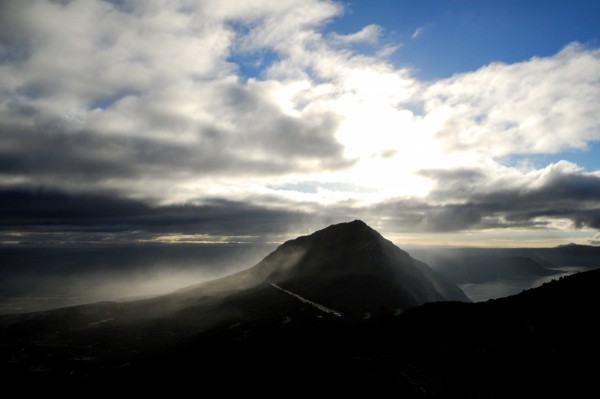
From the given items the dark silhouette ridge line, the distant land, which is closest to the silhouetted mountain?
the distant land

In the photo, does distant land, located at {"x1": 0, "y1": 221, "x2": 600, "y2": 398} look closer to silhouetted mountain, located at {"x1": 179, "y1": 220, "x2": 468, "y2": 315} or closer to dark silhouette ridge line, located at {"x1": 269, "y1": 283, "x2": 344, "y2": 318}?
dark silhouette ridge line, located at {"x1": 269, "y1": 283, "x2": 344, "y2": 318}

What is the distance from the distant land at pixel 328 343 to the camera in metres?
41.2

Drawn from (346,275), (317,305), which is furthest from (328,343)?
(346,275)

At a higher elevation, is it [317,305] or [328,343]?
[317,305]

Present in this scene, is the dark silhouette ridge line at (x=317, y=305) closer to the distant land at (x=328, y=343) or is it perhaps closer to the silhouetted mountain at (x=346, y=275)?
the distant land at (x=328, y=343)

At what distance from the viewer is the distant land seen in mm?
41156

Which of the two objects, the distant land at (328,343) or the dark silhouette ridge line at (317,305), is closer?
the distant land at (328,343)

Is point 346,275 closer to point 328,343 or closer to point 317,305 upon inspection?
point 317,305

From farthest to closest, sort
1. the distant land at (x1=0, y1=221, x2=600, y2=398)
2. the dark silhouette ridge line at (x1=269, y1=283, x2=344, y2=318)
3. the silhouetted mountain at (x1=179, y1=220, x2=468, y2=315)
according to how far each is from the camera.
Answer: the silhouetted mountain at (x1=179, y1=220, x2=468, y2=315), the dark silhouette ridge line at (x1=269, y1=283, x2=344, y2=318), the distant land at (x1=0, y1=221, x2=600, y2=398)

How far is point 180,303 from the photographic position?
11994 cm

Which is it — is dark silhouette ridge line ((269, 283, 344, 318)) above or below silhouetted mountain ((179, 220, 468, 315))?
below

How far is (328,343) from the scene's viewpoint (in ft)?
211

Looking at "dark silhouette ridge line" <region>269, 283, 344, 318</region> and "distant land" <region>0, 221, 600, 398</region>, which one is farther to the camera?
"dark silhouette ridge line" <region>269, 283, 344, 318</region>

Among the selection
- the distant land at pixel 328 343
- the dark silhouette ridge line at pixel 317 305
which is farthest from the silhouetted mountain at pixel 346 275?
the dark silhouette ridge line at pixel 317 305
